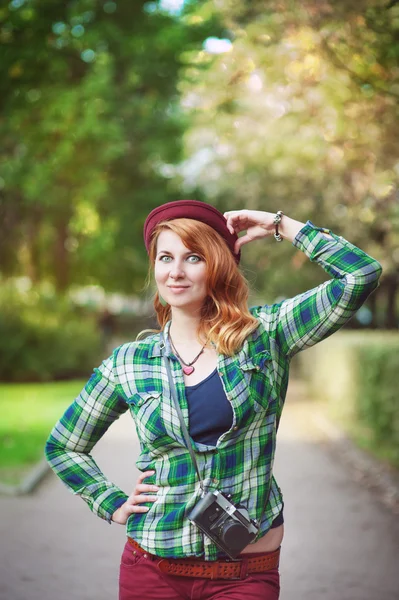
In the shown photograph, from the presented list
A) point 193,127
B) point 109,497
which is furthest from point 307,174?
point 109,497

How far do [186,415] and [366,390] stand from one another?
995cm

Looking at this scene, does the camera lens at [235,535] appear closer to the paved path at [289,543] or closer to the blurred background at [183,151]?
the paved path at [289,543]

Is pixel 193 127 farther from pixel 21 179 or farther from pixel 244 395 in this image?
pixel 244 395

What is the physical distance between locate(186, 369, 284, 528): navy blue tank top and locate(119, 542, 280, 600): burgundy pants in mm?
441

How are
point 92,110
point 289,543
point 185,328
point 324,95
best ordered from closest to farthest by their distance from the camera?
point 185,328, point 289,543, point 324,95, point 92,110

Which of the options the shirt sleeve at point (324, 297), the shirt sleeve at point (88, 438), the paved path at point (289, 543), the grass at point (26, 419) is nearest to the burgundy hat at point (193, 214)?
the shirt sleeve at point (324, 297)

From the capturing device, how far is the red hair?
2713mm

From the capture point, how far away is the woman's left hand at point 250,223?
286 cm

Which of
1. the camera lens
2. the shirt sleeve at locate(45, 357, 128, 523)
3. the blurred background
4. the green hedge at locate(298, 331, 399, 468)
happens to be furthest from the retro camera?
the green hedge at locate(298, 331, 399, 468)

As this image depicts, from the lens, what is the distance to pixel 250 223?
2928 millimetres

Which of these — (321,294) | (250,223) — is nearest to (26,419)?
(250,223)

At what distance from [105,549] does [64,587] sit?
108 centimetres

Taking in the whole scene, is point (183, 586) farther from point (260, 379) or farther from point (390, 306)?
point (390, 306)

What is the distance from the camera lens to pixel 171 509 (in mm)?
2588
